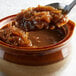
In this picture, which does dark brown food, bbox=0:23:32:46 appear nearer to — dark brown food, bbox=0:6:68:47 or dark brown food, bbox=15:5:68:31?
dark brown food, bbox=0:6:68:47

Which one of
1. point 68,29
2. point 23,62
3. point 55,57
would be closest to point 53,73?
point 55,57

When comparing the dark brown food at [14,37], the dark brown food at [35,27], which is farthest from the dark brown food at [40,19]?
the dark brown food at [14,37]

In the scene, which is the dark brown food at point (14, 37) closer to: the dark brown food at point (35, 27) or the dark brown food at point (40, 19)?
the dark brown food at point (35, 27)

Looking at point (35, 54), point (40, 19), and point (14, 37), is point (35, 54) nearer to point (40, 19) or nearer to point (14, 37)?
point (14, 37)

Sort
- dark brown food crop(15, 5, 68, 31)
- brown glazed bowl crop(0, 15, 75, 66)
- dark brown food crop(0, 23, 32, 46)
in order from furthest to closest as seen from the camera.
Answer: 1. dark brown food crop(15, 5, 68, 31)
2. dark brown food crop(0, 23, 32, 46)
3. brown glazed bowl crop(0, 15, 75, 66)

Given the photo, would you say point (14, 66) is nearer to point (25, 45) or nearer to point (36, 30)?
point (25, 45)

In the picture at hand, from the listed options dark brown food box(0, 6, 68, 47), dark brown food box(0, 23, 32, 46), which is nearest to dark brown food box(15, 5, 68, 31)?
dark brown food box(0, 6, 68, 47)
